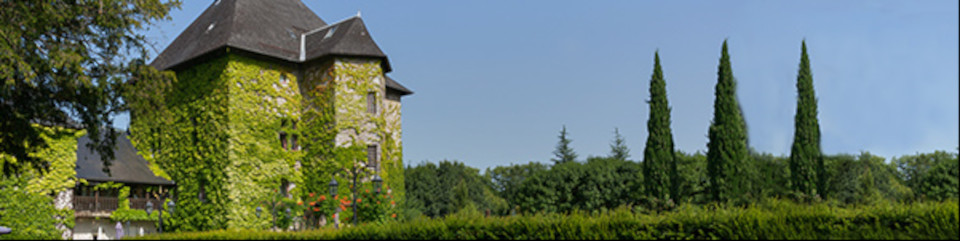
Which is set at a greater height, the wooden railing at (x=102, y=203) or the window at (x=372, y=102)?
the window at (x=372, y=102)

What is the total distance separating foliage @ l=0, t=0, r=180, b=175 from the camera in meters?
14.7

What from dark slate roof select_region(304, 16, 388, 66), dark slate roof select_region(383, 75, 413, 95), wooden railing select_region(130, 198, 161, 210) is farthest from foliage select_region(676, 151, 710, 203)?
wooden railing select_region(130, 198, 161, 210)

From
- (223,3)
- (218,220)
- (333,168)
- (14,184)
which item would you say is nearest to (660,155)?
(333,168)

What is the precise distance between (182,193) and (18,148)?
14.4 m

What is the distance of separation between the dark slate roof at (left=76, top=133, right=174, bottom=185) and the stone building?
73cm

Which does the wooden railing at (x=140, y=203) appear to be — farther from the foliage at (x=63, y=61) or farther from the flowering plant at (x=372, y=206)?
the foliage at (x=63, y=61)

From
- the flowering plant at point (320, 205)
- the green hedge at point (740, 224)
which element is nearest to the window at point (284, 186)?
the flowering plant at point (320, 205)

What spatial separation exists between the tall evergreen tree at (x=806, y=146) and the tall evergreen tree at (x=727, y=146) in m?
2.21

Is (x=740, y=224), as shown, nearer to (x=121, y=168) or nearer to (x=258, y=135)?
(x=258, y=135)

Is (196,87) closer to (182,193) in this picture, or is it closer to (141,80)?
(182,193)

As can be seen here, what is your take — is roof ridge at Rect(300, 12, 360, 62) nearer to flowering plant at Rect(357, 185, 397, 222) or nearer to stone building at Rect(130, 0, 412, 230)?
stone building at Rect(130, 0, 412, 230)

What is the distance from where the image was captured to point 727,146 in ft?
106

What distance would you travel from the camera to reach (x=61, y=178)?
100.0 feet

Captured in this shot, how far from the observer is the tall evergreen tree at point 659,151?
114ft
